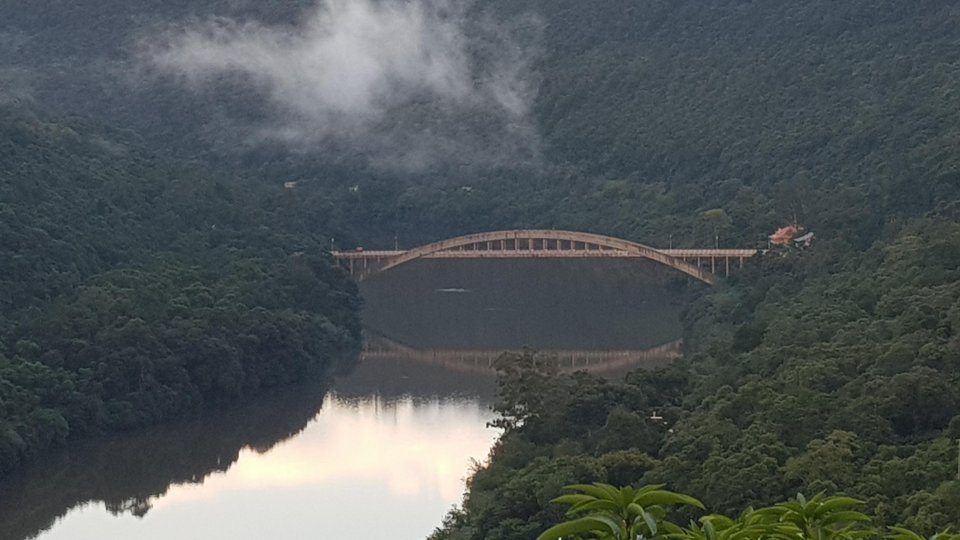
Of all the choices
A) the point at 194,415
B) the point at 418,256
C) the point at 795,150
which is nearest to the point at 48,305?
the point at 194,415

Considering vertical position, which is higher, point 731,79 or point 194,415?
point 731,79

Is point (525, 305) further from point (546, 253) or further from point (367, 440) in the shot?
point (367, 440)

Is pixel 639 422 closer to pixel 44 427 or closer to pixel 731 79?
pixel 44 427

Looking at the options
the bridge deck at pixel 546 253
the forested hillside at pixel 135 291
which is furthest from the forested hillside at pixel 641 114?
the forested hillside at pixel 135 291

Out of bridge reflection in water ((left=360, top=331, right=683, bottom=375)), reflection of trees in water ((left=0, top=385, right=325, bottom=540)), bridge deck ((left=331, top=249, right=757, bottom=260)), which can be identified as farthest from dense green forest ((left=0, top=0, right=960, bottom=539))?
bridge deck ((left=331, top=249, right=757, bottom=260))

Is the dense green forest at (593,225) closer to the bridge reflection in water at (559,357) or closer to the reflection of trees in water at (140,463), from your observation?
the reflection of trees in water at (140,463)

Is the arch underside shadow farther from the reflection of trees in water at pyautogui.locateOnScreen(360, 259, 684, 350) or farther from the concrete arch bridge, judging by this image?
the reflection of trees in water at pyautogui.locateOnScreen(360, 259, 684, 350)

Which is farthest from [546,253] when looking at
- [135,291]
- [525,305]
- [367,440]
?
[367,440]
